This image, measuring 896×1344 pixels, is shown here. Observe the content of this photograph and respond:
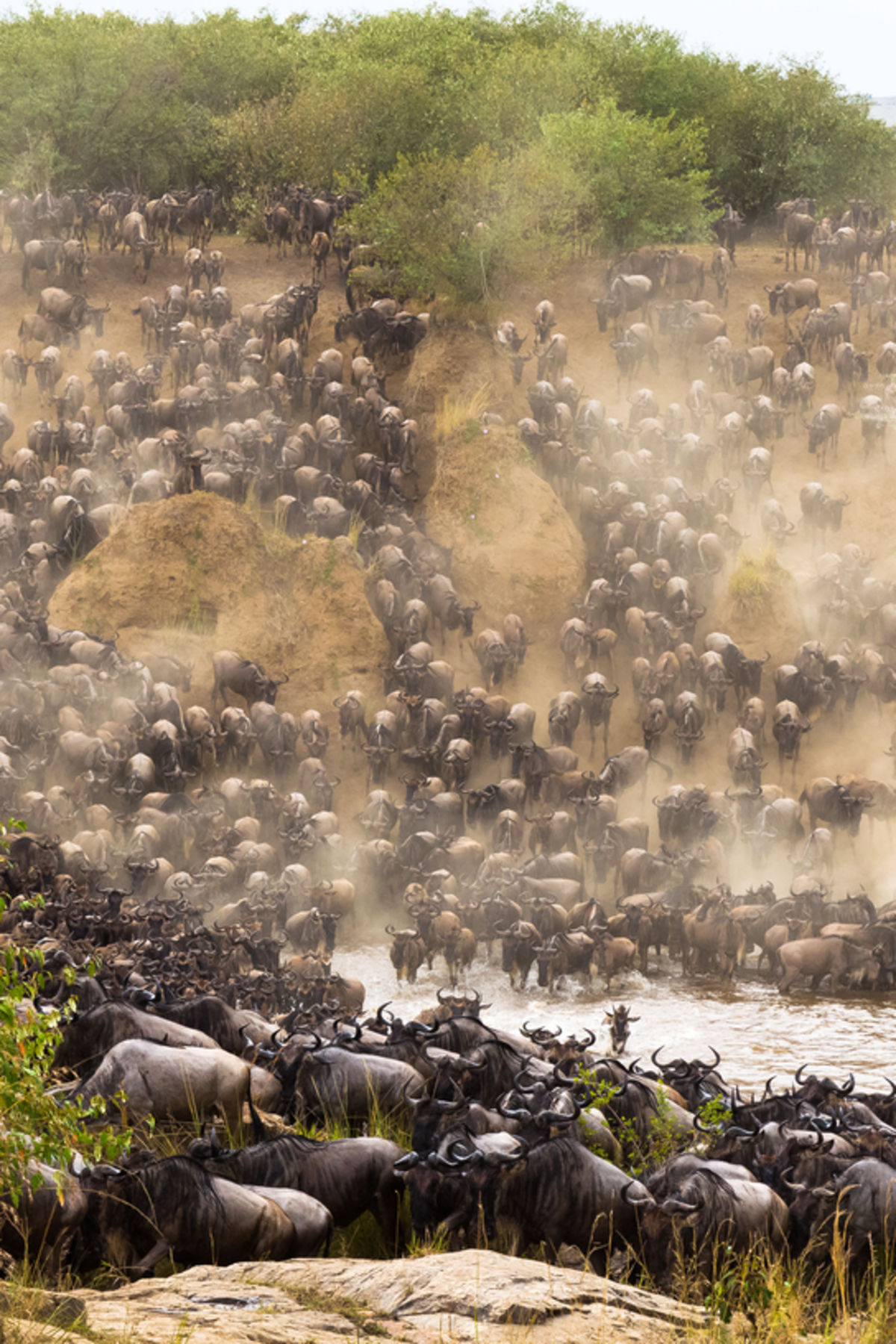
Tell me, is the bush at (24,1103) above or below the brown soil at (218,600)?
below

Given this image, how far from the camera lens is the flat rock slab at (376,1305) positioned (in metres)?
7.25

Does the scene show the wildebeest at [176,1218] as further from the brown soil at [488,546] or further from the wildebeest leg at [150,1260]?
the brown soil at [488,546]

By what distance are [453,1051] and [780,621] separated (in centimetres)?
2006

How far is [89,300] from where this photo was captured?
41562 millimetres

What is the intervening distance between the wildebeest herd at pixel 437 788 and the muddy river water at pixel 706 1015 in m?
0.37

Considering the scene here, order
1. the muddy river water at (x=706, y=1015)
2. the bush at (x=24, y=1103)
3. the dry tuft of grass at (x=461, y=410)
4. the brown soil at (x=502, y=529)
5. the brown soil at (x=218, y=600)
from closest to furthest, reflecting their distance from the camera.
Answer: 1. the bush at (x=24, y=1103)
2. the muddy river water at (x=706, y=1015)
3. the brown soil at (x=218, y=600)
4. the brown soil at (x=502, y=529)
5. the dry tuft of grass at (x=461, y=410)

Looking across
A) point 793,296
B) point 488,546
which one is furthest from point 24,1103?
point 793,296

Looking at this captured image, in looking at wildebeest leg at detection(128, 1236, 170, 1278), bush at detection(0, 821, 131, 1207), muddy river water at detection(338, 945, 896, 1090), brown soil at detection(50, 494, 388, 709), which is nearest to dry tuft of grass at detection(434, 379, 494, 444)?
brown soil at detection(50, 494, 388, 709)

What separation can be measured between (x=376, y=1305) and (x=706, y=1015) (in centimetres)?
1299

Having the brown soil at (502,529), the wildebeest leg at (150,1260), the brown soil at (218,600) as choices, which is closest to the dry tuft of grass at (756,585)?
the brown soil at (502,529)

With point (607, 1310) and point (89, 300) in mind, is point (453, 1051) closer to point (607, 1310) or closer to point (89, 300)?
point (607, 1310)

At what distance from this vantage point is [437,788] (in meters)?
27.5

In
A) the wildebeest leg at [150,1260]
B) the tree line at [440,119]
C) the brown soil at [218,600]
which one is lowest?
the wildebeest leg at [150,1260]

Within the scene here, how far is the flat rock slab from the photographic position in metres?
7.25
